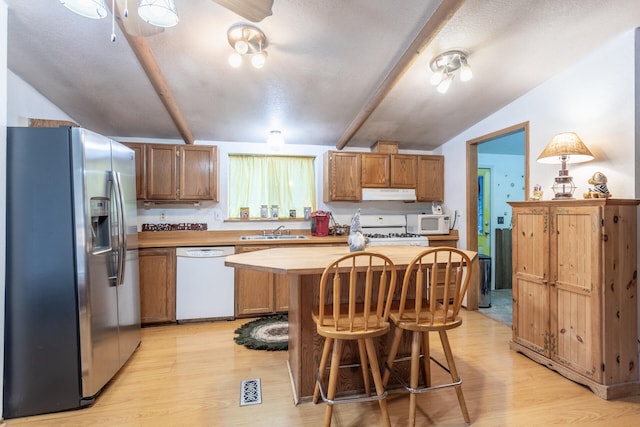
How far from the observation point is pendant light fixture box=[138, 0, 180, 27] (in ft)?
4.00

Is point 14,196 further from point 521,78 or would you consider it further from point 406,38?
point 521,78

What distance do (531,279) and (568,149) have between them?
1.10m

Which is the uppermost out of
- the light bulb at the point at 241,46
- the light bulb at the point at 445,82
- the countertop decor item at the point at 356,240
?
the light bulb at the point at 241,46

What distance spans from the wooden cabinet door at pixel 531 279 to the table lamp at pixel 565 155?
282mm

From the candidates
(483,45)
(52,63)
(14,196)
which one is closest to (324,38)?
Result: (483,45)

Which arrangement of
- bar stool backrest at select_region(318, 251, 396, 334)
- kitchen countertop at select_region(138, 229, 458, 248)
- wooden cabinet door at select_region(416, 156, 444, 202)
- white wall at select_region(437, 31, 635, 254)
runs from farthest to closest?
1. wooden cabinet door at select_region(416, 156, 444, 202)
2. kitchen countertop at select_region(138, 229, 458, 248)
3. white wall at select_region(437, 31, 635, 254)
4. bar stool backrest at select_region(318, 251, 396, 334)

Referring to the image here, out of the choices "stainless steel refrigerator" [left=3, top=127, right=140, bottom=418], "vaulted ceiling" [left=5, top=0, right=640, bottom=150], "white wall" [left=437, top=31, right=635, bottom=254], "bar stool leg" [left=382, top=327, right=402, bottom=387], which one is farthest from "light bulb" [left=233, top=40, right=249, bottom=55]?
"white wall" [left=437, top=31, right=635, bottom=254]

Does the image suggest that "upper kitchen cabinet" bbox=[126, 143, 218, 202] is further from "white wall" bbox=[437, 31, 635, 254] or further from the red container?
"white wall" bbox=[437, 31, 635, 254]

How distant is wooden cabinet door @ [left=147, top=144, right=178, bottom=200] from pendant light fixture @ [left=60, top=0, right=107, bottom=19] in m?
2.43

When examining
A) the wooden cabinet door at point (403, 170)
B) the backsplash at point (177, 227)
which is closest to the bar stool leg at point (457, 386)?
the wooden cabinet door at point (403, 170)

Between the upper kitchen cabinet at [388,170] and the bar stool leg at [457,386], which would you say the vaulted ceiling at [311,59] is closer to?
the upper kitchen cabinet at [388,170]

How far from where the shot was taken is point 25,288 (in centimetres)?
179

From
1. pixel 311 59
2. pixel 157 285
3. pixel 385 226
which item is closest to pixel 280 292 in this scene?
pixel 157 285

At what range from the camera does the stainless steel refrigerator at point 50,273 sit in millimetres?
1787
